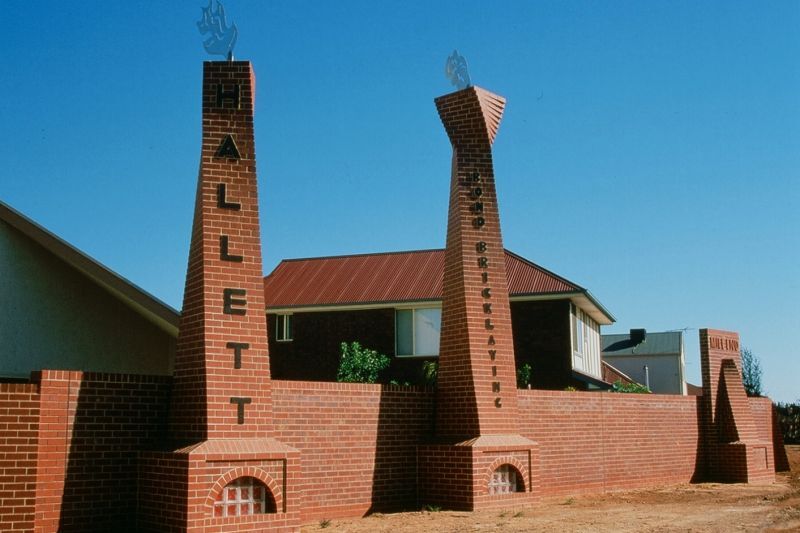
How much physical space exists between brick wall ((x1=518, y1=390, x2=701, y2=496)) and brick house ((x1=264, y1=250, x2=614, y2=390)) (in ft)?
20.7

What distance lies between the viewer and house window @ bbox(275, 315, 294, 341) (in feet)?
99.3

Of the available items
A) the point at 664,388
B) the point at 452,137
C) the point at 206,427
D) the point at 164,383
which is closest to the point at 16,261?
the point at 164,383

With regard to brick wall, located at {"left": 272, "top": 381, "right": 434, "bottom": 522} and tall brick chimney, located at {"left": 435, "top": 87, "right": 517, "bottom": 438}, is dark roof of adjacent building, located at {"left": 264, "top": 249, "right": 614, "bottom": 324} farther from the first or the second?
brick wall, located at {"left": 272, "top": 381, "right": 434, "bottom": 522}

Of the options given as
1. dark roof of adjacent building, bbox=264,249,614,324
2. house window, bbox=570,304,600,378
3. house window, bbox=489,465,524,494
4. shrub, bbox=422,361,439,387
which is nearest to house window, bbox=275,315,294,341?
dark roof of adjacent building, bbox=264,249,614,324

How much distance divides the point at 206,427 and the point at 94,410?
1.30m

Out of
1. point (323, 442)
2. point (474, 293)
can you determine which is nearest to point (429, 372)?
point (474, 293)

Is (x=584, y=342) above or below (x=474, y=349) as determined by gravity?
above

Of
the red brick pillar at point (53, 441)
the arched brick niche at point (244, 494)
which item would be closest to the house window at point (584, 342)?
the arched brick niche at point (244, 494)

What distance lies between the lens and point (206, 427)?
10195 millimetres

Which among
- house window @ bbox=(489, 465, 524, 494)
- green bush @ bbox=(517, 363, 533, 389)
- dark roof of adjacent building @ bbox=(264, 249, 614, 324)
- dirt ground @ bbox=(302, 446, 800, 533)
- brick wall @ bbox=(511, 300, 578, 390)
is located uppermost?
dark roof of adjacent building @ bbox=(264, 249, 614, 324)

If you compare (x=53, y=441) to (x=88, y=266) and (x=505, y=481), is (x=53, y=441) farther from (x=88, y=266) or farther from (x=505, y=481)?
(x=505, y=481)

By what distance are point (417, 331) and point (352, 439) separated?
51.6 ft

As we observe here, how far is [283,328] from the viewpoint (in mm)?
30453

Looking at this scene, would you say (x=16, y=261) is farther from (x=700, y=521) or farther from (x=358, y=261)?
(x=358, y=261)
